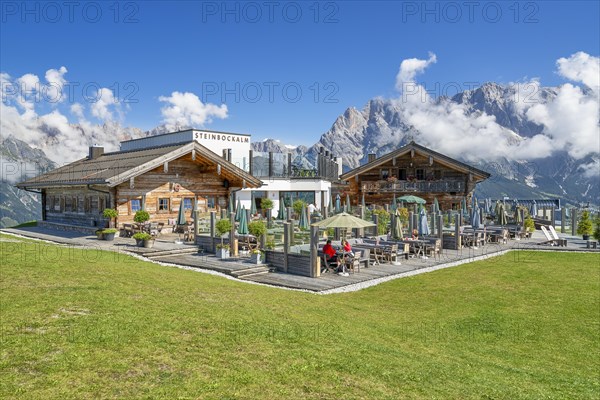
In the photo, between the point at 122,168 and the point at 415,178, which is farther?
the point at 415,178

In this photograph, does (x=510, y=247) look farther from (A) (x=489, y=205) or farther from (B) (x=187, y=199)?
(B) (x=187, y=199)

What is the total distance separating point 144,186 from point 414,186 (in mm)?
23677

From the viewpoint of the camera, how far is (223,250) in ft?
59.7

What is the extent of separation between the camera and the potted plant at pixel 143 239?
19.8 metres

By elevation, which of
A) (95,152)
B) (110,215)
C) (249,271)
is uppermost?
(95,152)

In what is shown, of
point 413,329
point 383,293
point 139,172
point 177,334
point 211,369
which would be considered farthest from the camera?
point 139,172

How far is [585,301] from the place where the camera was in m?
12.3

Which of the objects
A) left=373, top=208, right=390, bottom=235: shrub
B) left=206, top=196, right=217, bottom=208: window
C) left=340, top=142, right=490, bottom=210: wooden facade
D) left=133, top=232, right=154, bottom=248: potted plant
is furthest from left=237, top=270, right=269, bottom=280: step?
left=340, top=142, right=490, bottom=210: wooden facade

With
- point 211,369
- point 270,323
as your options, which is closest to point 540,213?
point 270,323

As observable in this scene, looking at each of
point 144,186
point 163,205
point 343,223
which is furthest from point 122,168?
point 343,223

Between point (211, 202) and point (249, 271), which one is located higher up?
point (211, 202)

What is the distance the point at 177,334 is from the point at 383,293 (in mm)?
7918

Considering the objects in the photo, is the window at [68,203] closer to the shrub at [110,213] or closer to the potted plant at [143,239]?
the shrub at [110,213]

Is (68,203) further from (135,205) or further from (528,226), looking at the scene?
(528,226)
